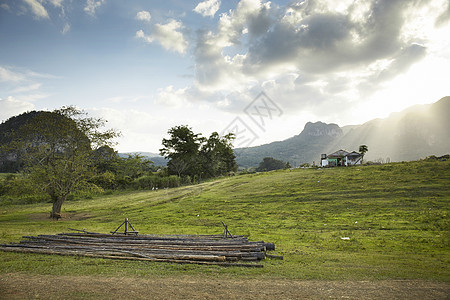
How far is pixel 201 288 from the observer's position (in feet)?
29.7

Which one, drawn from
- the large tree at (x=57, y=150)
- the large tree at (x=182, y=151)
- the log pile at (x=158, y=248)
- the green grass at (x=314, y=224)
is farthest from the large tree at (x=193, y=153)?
the log pile at (x=158, y=248)

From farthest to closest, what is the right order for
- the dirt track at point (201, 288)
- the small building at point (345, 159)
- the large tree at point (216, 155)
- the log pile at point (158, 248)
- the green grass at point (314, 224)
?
the large tree at point (216, 155), the small building at point (345, 159), the log pile at point (158, 248), the green grass at point (314, 224), the dirt track at point (201, 288)

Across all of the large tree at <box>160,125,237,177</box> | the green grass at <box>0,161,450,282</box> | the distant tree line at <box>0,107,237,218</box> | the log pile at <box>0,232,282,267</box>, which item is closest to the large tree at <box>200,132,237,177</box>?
the large tree at <box>160,125,237,177</box>

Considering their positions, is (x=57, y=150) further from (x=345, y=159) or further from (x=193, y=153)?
(x=345, y=159)

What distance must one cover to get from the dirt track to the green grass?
73 centimetres

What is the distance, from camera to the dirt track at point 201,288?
8445 millimetres

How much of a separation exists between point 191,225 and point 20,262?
14381 millimetres

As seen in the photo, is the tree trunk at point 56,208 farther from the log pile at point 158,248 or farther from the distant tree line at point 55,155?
the log pile at point 158,248

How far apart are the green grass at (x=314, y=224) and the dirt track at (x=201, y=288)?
734mm

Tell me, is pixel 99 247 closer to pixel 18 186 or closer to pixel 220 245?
pixel 220 245

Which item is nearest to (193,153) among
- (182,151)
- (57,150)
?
(182,151)

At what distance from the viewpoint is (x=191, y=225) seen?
2428 centimetres

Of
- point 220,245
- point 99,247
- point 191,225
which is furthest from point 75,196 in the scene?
point 220,245

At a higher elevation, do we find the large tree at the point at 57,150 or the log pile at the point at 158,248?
the large tree at the point at 57,150
